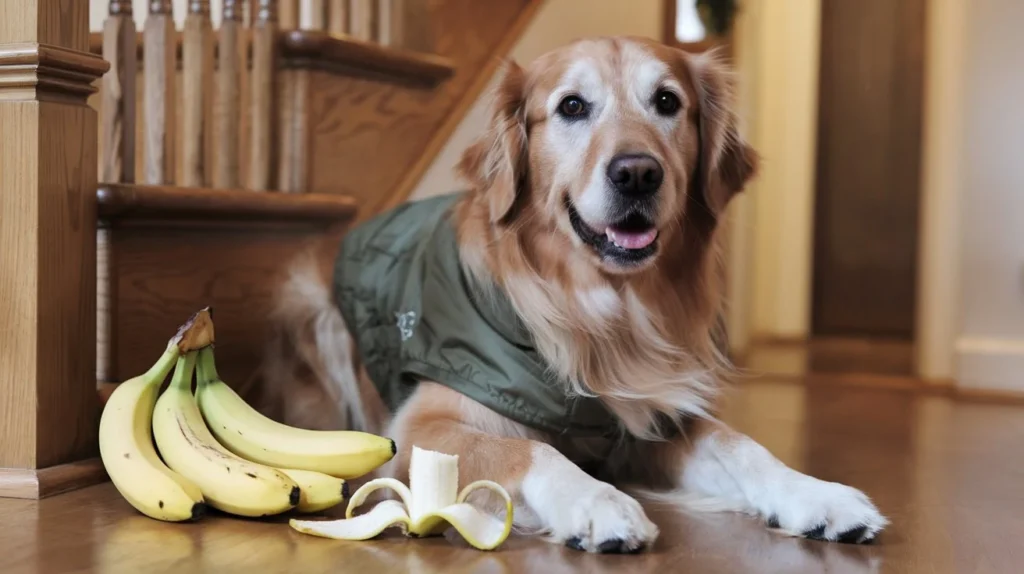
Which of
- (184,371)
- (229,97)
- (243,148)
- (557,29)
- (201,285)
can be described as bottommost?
(184,371)

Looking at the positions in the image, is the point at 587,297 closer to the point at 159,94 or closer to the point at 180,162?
the point at 159,94

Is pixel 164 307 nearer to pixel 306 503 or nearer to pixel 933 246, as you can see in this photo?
pixel 306 503

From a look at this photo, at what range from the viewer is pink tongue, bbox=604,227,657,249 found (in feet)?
6.00

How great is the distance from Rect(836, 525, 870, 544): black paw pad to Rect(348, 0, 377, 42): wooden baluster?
6.50 ft

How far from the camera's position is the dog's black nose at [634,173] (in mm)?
1750

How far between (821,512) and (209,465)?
0.96m

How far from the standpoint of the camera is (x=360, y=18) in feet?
9.77

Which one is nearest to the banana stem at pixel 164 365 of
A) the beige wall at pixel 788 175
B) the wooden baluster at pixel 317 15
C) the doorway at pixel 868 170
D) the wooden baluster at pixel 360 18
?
the wooden baluster at pixel 317 15

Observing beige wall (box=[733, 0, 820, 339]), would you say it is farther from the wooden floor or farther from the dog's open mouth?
the dog's open mouth

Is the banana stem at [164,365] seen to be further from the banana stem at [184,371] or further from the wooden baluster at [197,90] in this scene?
the wooden baluster at [197,90]

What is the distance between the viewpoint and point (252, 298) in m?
2.47

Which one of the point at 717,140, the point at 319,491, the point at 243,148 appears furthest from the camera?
the point at 243,148

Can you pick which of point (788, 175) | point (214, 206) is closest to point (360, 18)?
point (214, 206)

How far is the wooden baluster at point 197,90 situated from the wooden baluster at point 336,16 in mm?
478
